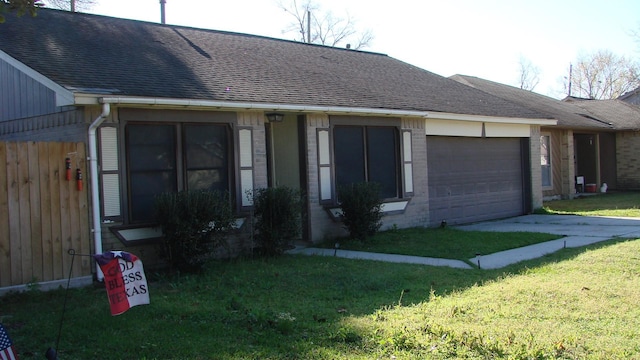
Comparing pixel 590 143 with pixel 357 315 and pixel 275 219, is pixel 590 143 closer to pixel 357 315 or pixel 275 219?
pixel 275 219

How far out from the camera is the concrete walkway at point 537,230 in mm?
9750

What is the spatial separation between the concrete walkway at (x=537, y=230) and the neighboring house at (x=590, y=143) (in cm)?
718

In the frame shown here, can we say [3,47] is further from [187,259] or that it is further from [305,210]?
[305,210]

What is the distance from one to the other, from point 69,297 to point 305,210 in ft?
17.0

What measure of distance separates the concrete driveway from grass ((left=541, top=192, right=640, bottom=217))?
3.69 ft

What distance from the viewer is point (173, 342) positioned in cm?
552

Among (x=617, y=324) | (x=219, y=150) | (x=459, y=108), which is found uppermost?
(x=459, y=108)

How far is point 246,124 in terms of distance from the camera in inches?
422

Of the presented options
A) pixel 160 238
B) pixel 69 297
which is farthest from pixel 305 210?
pixel 69 297

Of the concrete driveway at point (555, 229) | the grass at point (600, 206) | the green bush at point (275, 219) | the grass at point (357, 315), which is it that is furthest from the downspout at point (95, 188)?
the grass at point (600, 206)

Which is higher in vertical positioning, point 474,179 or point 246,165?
point 246,165

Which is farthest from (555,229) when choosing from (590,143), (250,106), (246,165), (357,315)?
(590,143)

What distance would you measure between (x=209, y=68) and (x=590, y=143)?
19.9 m

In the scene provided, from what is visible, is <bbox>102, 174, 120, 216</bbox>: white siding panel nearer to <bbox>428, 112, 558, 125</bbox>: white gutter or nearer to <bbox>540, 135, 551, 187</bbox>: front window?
<bbox>428, 112, 558, 125</bbox>: white gutter
